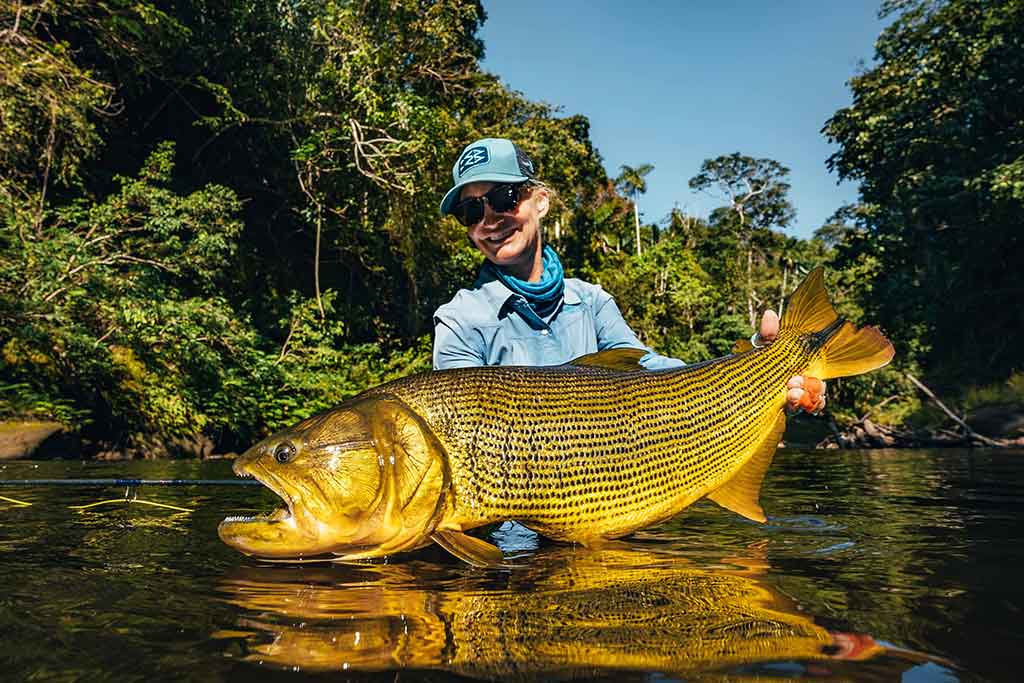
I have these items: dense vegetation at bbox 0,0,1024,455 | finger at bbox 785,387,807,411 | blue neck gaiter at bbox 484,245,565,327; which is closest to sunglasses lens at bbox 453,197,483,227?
blue neck gaiter at bbox 484,245,565,327

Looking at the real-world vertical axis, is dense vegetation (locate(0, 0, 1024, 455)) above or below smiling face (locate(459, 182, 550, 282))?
above

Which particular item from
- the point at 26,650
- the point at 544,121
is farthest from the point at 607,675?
the point at 544,121

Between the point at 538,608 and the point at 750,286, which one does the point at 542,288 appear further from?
the point at 750,286

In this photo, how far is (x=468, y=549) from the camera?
100 inches

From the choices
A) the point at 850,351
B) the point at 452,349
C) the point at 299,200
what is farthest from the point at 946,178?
the point at 452,349

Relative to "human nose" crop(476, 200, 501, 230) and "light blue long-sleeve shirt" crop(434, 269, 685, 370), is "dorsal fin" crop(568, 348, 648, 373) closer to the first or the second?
"light blue long-sleeve shirt" crop(434, 269, 685, 370)

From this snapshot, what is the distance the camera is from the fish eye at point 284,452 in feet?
8.41

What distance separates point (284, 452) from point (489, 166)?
80.5 inches

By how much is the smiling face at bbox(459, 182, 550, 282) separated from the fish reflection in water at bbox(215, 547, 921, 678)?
1.90 metres

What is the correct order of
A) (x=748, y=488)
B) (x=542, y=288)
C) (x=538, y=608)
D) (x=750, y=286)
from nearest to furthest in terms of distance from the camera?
(x=538, y=608) < (x=748, y=488) < (x=542, y=288) < (x=750, y=286)

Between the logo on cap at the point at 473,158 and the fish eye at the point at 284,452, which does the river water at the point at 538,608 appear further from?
the logo on cap at the point at 473,158

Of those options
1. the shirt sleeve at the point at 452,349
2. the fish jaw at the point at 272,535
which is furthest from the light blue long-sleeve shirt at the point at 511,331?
the fish jaw at the point at 272,535

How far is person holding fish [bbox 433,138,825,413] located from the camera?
3.91 m

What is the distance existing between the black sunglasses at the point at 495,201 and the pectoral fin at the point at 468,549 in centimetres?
196
